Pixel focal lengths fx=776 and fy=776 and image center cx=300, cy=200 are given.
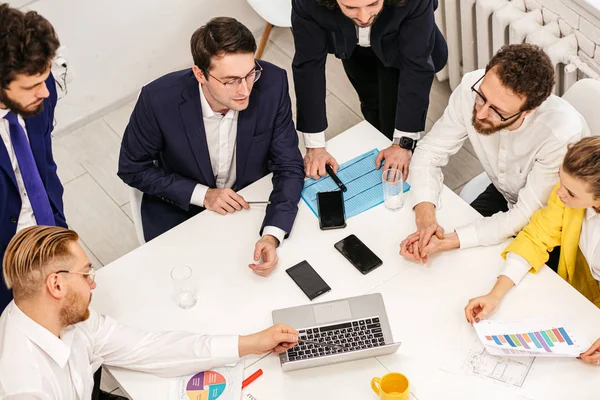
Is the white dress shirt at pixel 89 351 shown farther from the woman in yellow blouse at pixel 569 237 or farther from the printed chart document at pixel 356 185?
the woman in yellow blouse at pixel 569 237

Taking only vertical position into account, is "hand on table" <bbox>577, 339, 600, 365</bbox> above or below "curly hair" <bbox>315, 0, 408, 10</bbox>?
below

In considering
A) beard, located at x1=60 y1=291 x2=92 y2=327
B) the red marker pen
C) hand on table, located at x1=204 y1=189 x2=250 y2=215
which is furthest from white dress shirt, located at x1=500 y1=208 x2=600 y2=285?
beard, located at x1=60 y1=291 x2=92 y2=327

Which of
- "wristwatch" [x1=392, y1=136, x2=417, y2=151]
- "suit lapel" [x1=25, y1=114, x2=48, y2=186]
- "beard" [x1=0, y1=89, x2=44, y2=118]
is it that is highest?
"beard" [x1=0, y1=89, x2=44, y2=118]

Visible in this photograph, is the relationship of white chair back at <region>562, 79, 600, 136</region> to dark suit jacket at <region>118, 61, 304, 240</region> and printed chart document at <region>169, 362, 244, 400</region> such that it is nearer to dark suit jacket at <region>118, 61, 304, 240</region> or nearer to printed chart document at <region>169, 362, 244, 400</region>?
dark suit jacket at <region>118, 61, 304, 240</region>

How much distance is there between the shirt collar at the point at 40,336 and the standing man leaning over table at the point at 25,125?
43 centimetres

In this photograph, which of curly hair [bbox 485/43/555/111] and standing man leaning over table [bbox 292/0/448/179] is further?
standing man leaning over table [bbox 292/0/448/179]

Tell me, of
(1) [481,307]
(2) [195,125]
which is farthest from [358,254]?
(2) [195,125]

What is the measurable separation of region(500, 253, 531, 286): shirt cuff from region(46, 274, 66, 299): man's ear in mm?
1310

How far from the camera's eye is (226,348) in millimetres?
2271

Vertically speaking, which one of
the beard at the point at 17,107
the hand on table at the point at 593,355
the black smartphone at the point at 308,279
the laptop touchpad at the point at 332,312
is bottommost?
the hand on table at the point at 593,355

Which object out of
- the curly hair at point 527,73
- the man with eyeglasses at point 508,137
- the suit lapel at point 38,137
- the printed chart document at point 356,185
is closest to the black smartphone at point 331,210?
the printed chart document at point 356,185

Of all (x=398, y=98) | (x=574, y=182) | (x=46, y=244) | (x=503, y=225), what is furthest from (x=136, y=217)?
(x=574, y=182)

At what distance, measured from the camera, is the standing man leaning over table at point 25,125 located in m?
2.16

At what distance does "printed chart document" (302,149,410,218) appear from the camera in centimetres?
270
